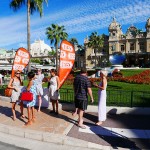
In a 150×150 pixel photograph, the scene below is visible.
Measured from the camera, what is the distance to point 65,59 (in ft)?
34.5

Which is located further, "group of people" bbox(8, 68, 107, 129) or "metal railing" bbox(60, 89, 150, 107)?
"metal railing" bbox(60, 89, 150, 107)

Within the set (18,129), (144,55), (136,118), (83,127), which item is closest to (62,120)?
(83,127)

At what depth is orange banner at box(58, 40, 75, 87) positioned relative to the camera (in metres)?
10.4

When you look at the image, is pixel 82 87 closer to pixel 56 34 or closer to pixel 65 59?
pixel 65 59

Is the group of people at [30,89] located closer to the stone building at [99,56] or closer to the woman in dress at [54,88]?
the woman in dress at [54,88]

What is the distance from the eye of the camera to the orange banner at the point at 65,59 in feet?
34.1

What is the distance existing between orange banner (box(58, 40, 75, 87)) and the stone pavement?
59.9 inches

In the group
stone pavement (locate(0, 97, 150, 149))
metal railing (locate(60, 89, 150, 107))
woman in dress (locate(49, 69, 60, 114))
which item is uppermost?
woman in dress (locate(49, 69, 60, 114))

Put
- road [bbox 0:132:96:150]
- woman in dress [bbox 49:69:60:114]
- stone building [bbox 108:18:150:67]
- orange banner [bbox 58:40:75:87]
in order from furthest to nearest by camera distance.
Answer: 1. stone building [bbox 108:18:150:67]
2. orange banner [bbox 58:40:75:87]
3. woman in dress [bbox 49:69:60:114]
4. road [bbox 0:132:96:150]

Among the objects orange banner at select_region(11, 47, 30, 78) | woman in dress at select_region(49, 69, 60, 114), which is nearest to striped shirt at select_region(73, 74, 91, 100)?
woman in dress at select_region(49, 69, 60, 114)

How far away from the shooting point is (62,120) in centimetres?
872

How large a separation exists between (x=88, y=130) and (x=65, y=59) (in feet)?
12.2

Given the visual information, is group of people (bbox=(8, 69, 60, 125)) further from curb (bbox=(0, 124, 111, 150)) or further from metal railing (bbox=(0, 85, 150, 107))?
metal railing (bbox=(0, 85, 150, 107))

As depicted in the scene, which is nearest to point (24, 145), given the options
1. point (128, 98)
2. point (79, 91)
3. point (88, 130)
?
point (88, 130)
